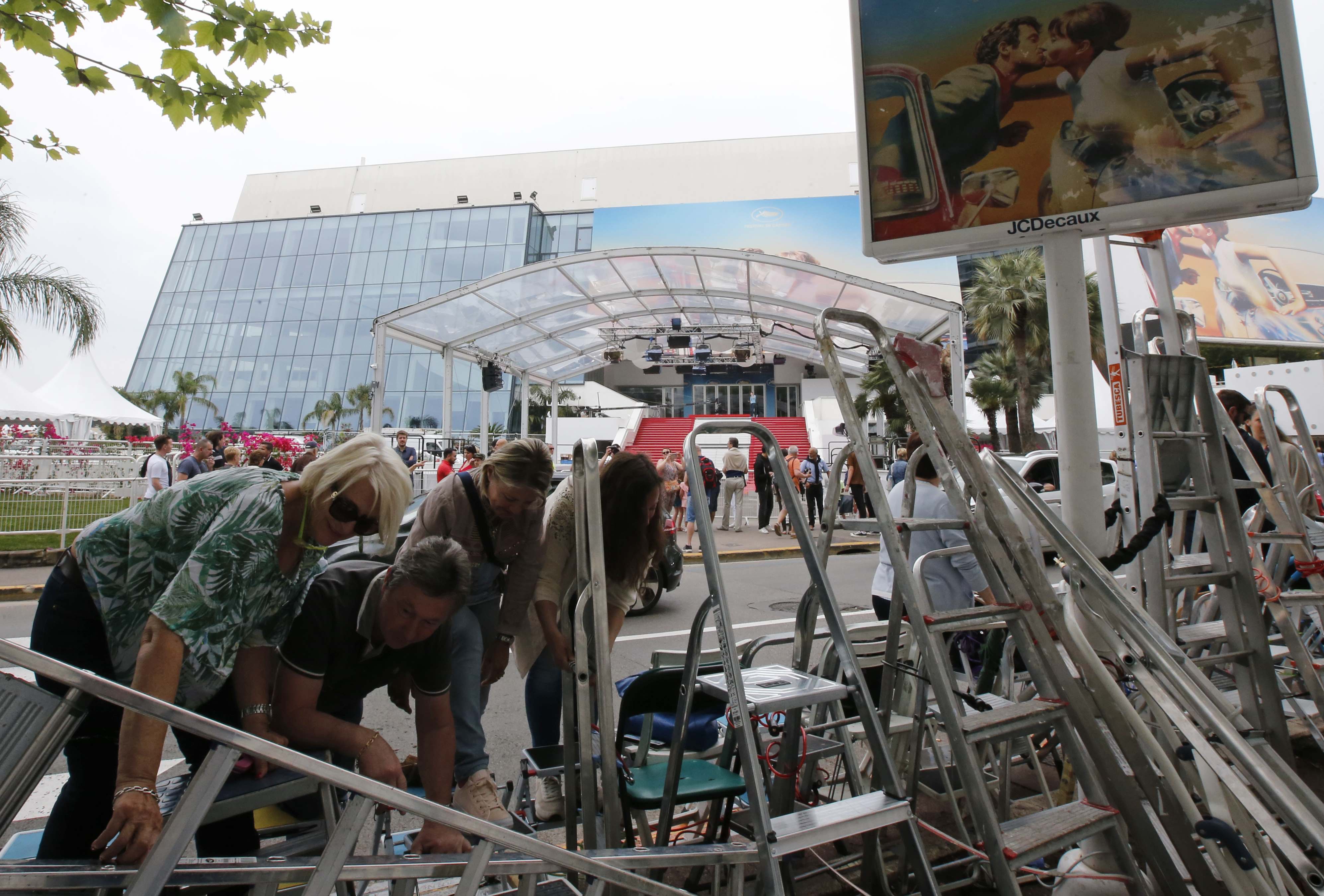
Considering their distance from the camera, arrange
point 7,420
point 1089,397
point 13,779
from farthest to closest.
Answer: point 7,420
point 1089,397
point 13,779

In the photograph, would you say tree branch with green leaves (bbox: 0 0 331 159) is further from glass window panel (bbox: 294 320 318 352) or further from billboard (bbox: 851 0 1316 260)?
glass window panel (bbox: 294 320 318 352)

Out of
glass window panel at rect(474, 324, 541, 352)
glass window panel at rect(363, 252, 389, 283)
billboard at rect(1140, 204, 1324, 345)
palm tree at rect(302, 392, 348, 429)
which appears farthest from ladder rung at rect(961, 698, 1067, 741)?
glass window panel at rect(363, 252, 389, 283)

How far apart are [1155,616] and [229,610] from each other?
12.5ft

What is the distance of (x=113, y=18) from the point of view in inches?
152

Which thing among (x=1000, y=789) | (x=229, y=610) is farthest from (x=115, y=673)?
(x=1000, y=789)

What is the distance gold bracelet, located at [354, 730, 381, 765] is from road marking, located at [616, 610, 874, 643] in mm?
4478

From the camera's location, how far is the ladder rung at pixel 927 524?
2699 millimetres

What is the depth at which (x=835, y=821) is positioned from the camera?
1.96 m

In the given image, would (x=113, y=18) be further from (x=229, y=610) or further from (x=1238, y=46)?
(x=1238, y=46)

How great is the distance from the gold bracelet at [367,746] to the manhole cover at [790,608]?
234 inches

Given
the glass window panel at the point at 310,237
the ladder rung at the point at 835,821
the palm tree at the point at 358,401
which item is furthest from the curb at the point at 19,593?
the glass window panel at the point at 310,237

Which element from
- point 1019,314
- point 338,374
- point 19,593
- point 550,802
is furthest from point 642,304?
point 338,374

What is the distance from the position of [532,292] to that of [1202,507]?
37.2 ft

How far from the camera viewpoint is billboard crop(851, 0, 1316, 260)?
10.6 feet
